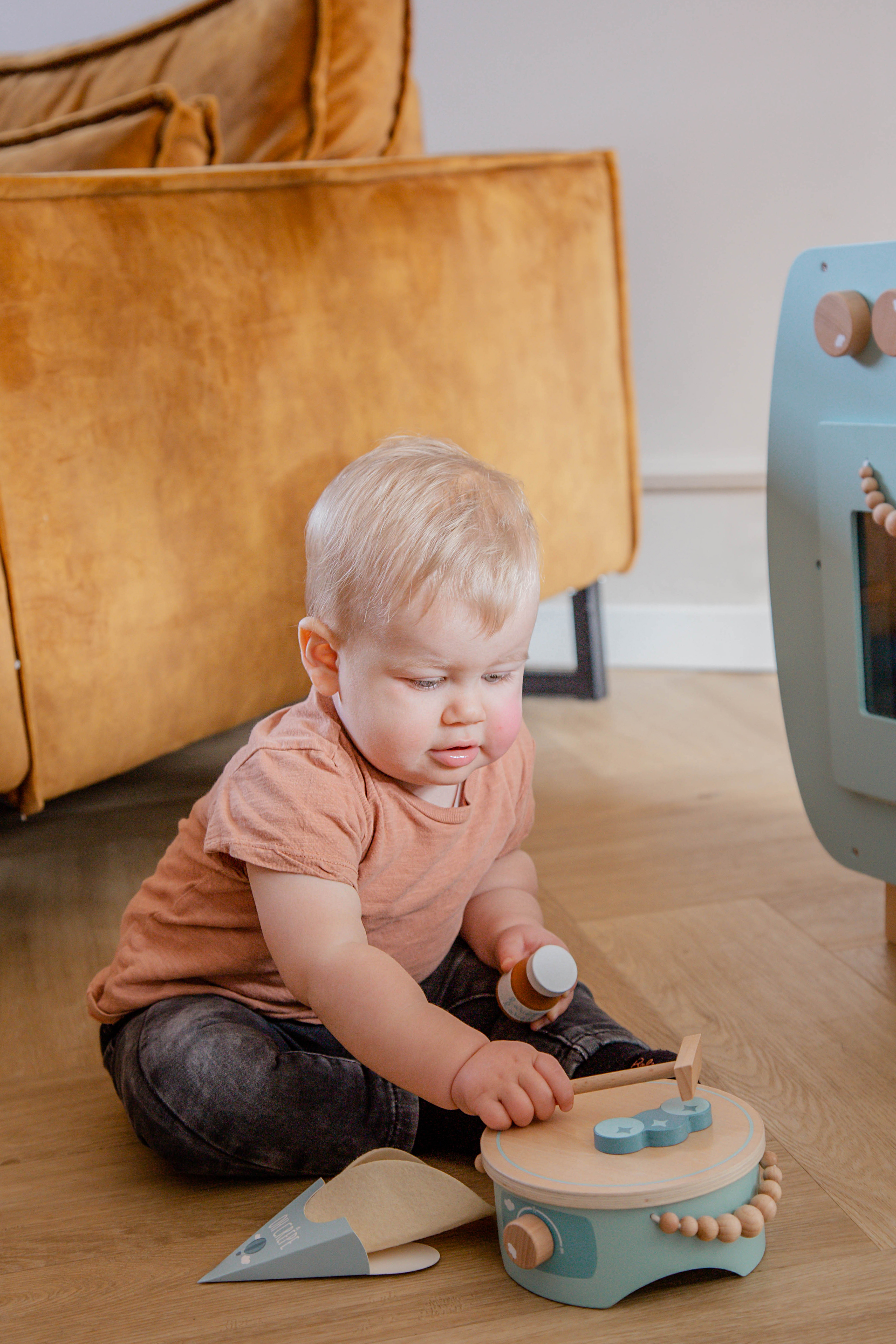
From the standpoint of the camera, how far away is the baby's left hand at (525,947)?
689mm

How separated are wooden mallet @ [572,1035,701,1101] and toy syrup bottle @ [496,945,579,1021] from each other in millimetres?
59

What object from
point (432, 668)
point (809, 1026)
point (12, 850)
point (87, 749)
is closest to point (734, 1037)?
point (809, 1026)

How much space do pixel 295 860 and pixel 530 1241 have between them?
202 mm

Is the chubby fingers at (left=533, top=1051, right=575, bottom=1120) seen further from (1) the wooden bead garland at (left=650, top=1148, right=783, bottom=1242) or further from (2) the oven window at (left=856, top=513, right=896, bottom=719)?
(2) the oven window at (left=856, top=513, right=896, bottom=719)

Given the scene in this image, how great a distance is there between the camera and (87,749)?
0.91 m

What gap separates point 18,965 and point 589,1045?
45 cm

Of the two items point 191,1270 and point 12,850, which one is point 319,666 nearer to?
point 191,1270

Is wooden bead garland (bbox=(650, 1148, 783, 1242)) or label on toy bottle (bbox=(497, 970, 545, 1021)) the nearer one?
wooden bead garland (bbox=(650, 1148, 783, 1242))

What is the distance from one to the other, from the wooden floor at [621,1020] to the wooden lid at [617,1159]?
6cm

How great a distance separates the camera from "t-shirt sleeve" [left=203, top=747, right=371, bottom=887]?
2.02ft

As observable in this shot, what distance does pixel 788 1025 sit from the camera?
762mm

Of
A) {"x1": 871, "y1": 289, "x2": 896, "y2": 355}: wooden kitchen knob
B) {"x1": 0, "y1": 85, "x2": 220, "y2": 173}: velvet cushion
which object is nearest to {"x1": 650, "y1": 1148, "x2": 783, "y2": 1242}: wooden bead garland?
{"x1": 871, "y1": 289, "x2": 896, "y2": 355}: wooden kitchen knob

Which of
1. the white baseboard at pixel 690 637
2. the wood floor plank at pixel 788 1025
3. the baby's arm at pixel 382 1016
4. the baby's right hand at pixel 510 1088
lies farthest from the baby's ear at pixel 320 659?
the white baseboard at pixel 690 637

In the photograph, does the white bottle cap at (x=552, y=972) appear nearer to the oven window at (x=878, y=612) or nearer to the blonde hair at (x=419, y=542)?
the blonde hair at (x=419, y=542)
